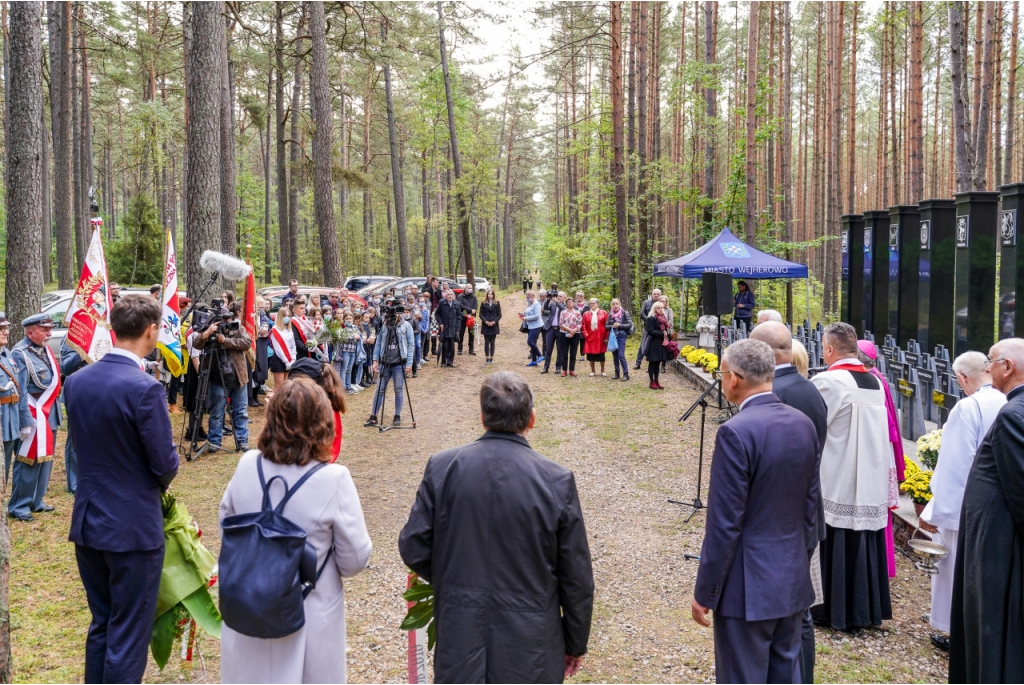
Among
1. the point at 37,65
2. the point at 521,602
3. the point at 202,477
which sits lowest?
the point at 202,477

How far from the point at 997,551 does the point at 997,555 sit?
17 millimetres

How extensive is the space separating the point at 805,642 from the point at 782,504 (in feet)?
3.52

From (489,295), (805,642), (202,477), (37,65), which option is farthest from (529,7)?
(805,642)

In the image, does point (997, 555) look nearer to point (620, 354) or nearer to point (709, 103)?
point (620, 354)

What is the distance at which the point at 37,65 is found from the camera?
964cm

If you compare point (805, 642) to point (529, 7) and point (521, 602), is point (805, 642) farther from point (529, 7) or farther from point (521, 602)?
point (529, 7)

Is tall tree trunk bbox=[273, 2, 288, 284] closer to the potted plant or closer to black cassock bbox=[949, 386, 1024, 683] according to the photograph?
the potted plant

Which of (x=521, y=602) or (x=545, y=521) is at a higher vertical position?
(x=545, y=521)

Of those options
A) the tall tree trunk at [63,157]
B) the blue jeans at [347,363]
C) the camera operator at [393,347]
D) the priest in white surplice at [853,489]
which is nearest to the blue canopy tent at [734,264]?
the blue jeans at [347,363]

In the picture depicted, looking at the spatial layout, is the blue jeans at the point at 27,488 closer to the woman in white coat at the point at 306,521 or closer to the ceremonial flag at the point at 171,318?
the ceremonial flag at the point at 171,318

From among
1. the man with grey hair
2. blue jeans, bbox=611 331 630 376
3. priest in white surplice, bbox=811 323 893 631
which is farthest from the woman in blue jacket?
the man with grey hair

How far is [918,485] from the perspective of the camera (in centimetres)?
633

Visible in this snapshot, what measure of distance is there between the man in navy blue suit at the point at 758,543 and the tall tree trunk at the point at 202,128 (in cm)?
1125

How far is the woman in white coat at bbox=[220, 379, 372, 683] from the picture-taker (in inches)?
110
